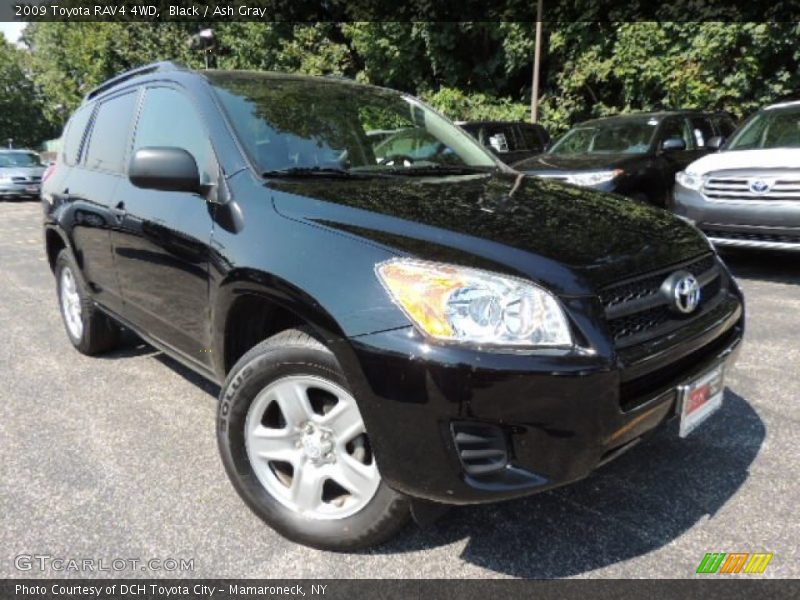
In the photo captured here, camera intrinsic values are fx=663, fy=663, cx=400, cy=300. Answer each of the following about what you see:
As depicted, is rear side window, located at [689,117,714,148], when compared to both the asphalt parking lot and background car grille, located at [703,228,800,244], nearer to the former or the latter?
background car grille, located at [703,228,800,244]

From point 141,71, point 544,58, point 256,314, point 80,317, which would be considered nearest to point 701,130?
point 141,71

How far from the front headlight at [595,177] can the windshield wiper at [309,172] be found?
502 cm

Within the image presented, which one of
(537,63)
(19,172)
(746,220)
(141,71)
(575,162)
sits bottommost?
(19,172)

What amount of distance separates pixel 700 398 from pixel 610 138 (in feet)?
23.0

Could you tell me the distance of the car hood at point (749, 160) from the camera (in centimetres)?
581

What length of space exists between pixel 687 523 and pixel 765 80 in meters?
13.3

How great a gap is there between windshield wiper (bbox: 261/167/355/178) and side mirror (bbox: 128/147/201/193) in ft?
0.93

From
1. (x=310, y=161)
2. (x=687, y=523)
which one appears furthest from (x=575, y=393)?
(x=310, y=161)

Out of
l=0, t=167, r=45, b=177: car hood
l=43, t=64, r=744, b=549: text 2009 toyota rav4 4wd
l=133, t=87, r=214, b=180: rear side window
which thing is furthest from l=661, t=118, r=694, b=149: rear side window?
l=0, t=167, r=45, b=177: car hood

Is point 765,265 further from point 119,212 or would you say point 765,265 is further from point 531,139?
point 119,212

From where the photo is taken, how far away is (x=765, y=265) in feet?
22.4

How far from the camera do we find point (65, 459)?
3.04 meters

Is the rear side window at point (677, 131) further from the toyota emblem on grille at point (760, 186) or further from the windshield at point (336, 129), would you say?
the windshield at point (336, 129)

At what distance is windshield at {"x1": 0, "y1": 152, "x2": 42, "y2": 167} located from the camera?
1905 centimetres
